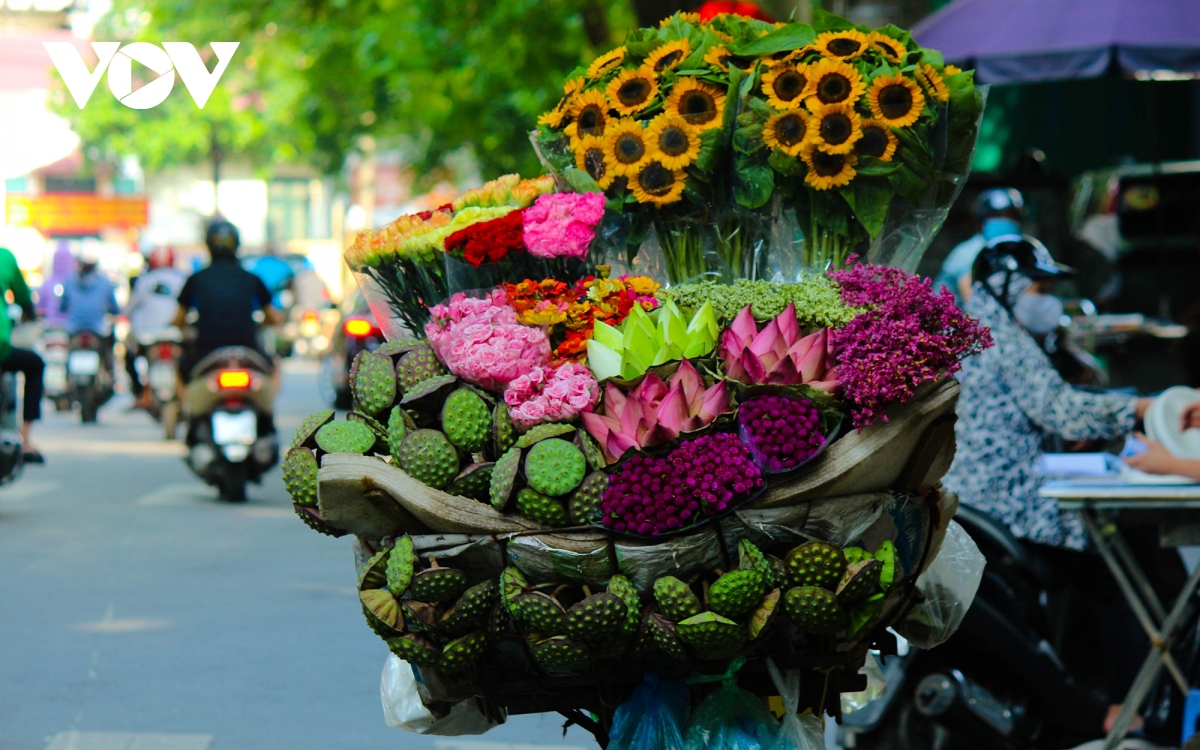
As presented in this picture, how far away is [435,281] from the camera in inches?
135

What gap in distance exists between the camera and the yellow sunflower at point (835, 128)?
3.25 metres

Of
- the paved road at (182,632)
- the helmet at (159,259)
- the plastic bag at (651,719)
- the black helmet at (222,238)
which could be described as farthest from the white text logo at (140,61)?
the helmet at (159,259)

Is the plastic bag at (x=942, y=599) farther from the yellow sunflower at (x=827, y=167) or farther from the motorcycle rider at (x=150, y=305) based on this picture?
the motorcycle rider at (x=150, y=305)

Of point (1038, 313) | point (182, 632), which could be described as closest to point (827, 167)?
point (1038, 313)

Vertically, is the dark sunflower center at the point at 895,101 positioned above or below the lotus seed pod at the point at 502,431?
above

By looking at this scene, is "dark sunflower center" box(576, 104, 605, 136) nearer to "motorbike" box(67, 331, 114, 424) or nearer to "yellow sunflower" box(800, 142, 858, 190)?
"yellow sunflower" box(800, 142, 858, 190)

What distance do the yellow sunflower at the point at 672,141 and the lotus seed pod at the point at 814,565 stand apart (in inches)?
35.7

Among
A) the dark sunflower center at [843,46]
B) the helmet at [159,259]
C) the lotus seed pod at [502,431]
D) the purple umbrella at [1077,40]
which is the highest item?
the purple umbrella at [1077,40]

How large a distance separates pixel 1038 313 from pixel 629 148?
362 centimetres

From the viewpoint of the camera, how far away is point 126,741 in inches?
208

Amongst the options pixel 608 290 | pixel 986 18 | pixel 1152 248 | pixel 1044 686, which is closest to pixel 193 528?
pixel 986 18

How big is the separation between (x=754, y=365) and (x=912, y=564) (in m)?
0.55

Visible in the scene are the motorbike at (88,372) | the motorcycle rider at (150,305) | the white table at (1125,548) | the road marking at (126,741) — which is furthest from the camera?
the motorbike at (88,372)

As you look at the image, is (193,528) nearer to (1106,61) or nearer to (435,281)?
(1106,61)
